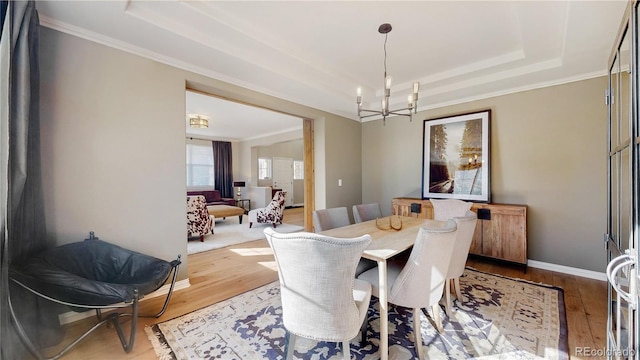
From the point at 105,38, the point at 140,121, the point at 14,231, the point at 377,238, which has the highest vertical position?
the point at 105,38

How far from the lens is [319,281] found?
131cm

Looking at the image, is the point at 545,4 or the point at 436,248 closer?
the point at 436,248

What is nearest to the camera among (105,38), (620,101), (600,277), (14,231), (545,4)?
(620,101)

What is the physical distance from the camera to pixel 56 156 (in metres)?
2.07

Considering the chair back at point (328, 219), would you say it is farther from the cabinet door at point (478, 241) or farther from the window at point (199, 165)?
the window at point (199, 165)

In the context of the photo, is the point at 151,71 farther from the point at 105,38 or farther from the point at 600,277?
the point at 600,277

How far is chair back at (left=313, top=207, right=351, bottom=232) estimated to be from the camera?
8.63ft

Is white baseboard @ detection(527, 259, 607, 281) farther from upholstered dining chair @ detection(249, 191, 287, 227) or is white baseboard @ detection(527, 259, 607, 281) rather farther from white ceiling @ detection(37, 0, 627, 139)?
upholstered dining chair @ detection(249, 191, 287, 227)

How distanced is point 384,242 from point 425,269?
0.39 m

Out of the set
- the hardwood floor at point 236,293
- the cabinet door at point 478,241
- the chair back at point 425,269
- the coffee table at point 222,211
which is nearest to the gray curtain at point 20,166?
the hardwood floor at point 236,293

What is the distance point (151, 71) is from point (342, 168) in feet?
10.7

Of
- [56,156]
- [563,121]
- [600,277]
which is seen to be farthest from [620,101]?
[56,156]

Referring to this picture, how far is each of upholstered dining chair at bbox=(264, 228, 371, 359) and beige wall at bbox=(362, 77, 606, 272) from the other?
331 centimetres

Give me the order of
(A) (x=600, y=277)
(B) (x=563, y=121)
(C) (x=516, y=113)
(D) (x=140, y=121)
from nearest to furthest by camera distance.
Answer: (D) (x=140, y=121) → (A) (x=600, y=277) → (B) (x=563, y=121) → (C) (x=516, y=113)
